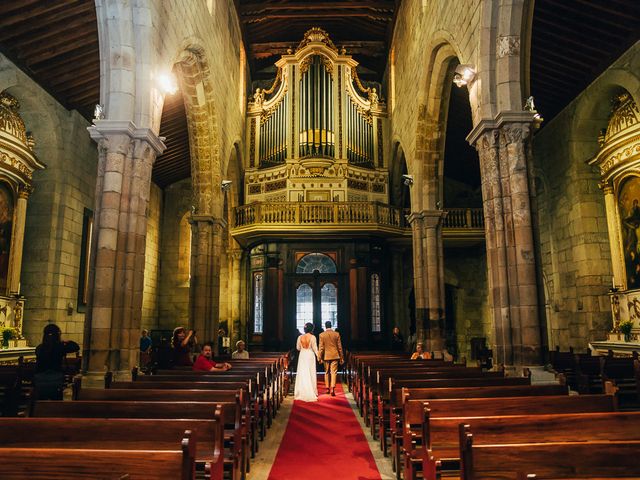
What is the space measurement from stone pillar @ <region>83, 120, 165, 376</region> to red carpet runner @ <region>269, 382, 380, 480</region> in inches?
117

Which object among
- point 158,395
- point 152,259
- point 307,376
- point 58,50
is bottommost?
→ point 307,376

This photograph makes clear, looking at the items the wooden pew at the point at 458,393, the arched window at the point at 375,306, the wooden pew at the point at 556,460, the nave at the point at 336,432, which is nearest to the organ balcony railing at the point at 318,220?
the arched window at the point at 375,306

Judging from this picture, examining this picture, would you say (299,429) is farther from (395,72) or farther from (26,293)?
(395,72)

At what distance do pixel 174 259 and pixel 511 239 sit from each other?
1565cm

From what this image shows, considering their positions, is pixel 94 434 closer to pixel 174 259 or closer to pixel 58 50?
pixel 58 50

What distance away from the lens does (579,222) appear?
44.4 ft

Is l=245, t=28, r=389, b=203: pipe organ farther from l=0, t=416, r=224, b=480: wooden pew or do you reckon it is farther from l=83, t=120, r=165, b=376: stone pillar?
l=0, t=416, r=224, b=480: wooden pew

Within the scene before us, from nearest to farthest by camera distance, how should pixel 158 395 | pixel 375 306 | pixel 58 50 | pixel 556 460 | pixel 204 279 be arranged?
pixel 556 460, pixel 158 395, pixel 58 50, pixel 204 279, pixel 375 306

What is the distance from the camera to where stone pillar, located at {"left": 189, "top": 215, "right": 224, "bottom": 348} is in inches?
559

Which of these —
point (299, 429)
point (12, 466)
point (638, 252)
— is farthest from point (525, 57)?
point (12, 466)

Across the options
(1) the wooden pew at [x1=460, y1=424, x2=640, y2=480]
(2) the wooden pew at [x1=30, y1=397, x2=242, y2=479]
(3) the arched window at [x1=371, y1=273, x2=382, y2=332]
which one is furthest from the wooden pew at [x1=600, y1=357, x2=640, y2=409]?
(3) the arched window at [x1=371, y1=273, x2=382, y2=332]

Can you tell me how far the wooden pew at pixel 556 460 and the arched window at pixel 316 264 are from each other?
15.5 meters

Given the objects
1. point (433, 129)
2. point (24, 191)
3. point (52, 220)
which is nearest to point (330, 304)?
point (433, 129)

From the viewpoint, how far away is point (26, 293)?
40.5ft
